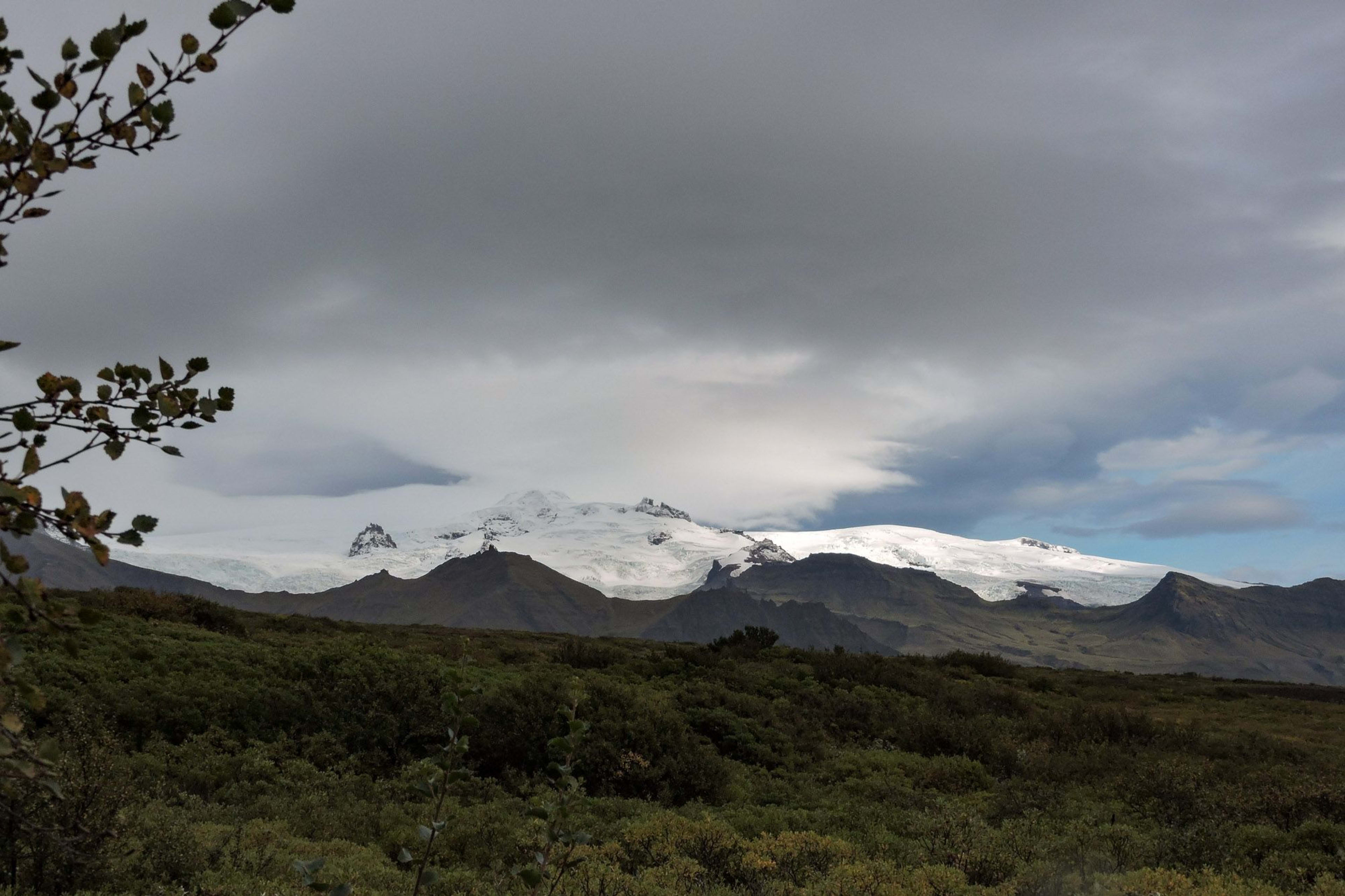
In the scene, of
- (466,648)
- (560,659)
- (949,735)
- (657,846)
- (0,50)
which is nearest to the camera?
(0,50)

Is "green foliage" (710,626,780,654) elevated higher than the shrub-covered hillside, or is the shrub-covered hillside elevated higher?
"green foliage" (710,626,780,654)

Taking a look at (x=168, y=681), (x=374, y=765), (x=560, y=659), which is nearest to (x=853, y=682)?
(x=560, y=659)

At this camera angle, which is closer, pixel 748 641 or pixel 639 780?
pixel 639 780

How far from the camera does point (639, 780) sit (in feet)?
51.0

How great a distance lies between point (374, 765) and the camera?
15516 millimetres

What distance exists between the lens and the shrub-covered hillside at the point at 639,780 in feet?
29.0

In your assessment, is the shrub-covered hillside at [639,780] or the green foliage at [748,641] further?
the green foliage at [748,641]

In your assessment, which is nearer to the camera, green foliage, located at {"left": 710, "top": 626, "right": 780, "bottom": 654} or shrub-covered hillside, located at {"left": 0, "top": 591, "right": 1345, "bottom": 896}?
shrub-covered hillside, located at {"left": 0, "top": 591, "right": 1345, "bottom": 896}

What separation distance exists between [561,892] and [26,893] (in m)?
4.58

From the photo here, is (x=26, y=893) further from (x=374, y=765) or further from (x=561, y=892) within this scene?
(x=374, y=765)

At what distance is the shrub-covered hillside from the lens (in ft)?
29.0

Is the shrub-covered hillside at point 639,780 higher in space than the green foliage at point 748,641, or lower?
lower

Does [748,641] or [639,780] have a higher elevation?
[748,641]

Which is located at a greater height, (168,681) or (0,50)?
(0,50)
